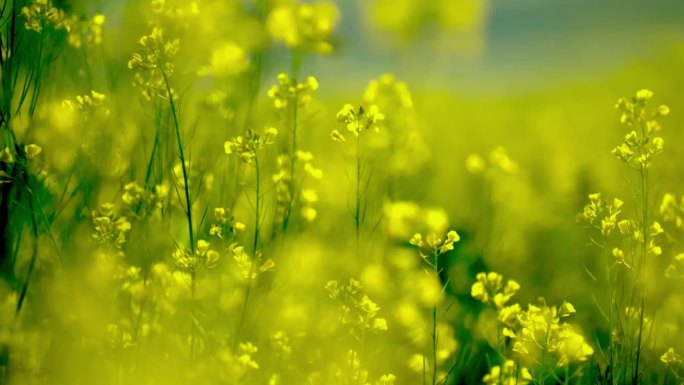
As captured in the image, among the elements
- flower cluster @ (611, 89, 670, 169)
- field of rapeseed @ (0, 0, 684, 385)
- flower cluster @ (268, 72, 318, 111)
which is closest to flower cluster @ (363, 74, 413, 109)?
field of rapeseed @ (0, 0, 684, 385)

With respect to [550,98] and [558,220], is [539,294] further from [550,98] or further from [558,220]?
[550,98]

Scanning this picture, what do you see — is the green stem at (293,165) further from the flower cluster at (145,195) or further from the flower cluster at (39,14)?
the flower cluster at (39,14)

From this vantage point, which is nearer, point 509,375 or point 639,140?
point 639,140

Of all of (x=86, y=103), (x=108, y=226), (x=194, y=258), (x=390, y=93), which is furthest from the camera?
(x=390, y=93)

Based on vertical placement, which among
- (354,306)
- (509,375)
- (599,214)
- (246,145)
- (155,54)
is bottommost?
(509,375)

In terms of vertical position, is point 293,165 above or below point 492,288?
above

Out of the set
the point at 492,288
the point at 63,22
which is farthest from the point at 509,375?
the point at 63,22

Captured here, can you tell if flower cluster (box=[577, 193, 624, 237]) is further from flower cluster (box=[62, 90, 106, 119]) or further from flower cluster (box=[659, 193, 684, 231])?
flower cluster (box=[62, 90, 106, 119])

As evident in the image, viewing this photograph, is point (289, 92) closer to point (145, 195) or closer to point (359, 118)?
point (359, 118)
